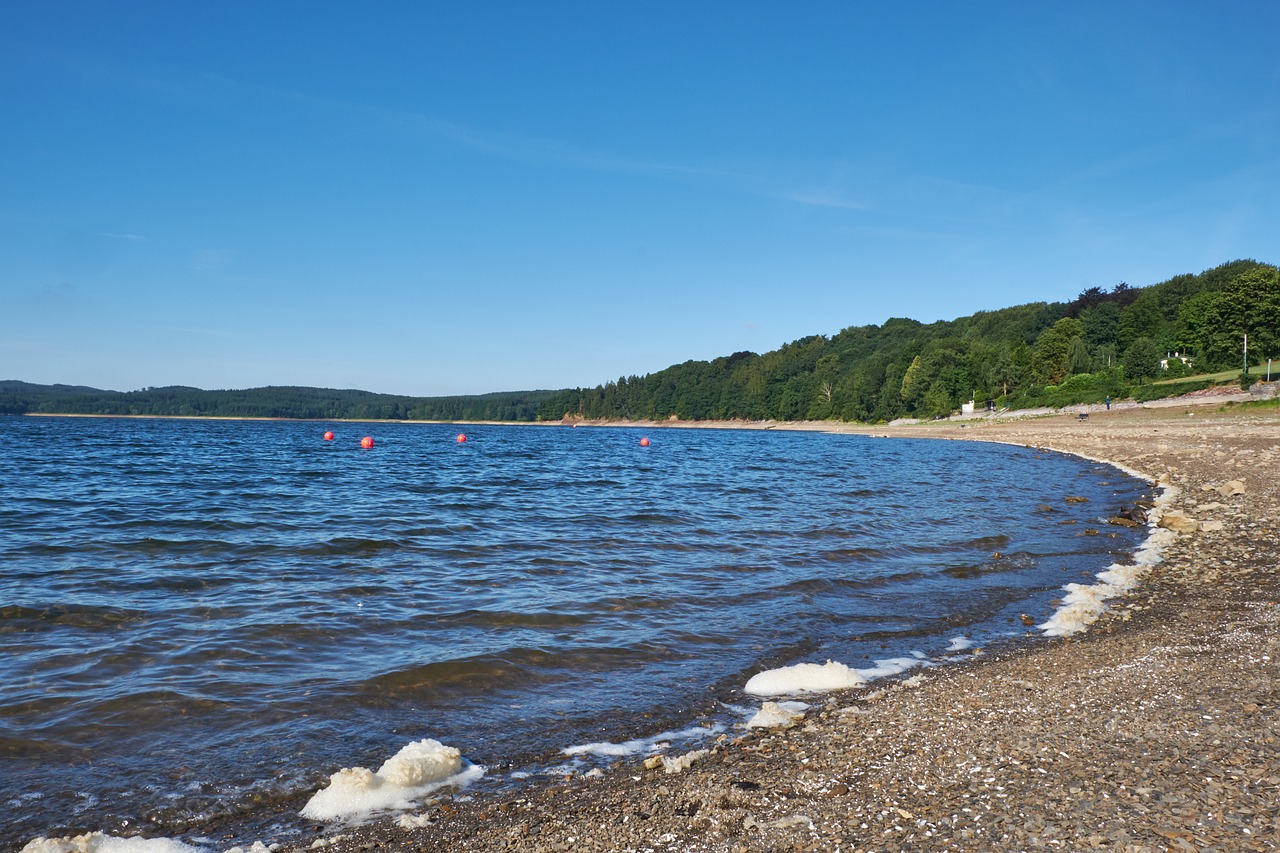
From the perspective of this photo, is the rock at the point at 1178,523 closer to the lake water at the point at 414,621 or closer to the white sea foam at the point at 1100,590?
the white sea foam at the point at 1100,590

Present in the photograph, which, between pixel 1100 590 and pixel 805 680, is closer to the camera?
pixel 805 680

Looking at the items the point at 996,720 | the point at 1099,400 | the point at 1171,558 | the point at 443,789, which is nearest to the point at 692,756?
the point at 443,789

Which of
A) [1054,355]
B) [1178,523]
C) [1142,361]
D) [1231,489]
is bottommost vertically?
[1178,523]

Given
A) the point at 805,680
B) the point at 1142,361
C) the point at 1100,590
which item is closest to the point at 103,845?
the point at 805,680

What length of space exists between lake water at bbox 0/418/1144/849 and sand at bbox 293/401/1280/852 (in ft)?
2.70

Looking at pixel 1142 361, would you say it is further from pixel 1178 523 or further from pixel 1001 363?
pixel 1178 523

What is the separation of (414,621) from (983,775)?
670 centimetres

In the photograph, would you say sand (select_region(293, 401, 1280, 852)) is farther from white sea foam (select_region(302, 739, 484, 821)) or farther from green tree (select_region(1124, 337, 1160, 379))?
green tree (select_region(1124, 337, 1160, 379))

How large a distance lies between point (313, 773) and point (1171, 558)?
12423mm

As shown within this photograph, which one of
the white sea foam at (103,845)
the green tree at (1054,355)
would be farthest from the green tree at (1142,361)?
the white sea foam at (103,845)

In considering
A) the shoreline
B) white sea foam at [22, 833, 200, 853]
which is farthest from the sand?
white sea foam at [22, 833, 200, 853]

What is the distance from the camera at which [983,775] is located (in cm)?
414

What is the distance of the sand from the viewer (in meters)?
3.55

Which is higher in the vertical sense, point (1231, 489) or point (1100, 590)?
point (1231, 489)
